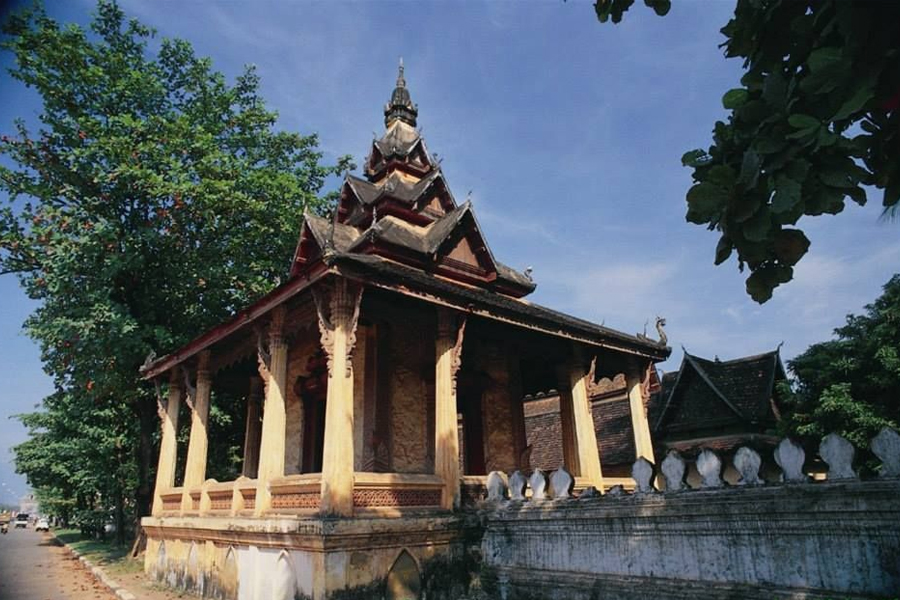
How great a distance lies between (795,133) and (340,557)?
7.48 m

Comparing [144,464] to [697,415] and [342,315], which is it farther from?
[697,415]

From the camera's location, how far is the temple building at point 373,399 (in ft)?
28.2

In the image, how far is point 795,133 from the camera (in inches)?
103

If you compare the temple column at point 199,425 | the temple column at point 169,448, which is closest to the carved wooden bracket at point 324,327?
the temple column at point 199,425

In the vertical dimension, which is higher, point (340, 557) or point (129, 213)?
point (129, 213)

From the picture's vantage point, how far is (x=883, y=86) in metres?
2.60

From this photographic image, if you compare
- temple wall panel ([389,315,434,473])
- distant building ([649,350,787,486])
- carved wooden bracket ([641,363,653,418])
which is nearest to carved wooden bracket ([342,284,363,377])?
temple wall panel ([389,315,434,473])

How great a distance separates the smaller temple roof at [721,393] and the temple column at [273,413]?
15509 mm

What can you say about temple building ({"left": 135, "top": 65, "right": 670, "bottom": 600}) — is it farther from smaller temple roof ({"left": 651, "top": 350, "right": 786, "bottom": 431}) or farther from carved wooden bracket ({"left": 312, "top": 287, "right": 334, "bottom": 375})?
smaller temple roof ({"left": 651, "top": 350, "right": 786, "bottom": 431})

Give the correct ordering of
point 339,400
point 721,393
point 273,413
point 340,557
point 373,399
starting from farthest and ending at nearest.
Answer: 1. point 721,393
2. point 373,399
3. point 273,413
4. point 339,400
5. point 340,557

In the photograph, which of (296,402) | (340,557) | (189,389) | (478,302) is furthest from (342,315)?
(189,389)

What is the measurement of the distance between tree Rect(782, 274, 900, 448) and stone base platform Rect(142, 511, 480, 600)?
8885 mm

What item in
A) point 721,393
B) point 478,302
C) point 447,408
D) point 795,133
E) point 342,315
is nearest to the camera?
point 795,133

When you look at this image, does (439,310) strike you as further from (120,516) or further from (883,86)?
(120,516)
